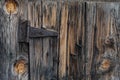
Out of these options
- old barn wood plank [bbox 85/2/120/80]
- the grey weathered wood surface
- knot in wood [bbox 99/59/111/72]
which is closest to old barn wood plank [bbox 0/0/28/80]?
the grey weathered wood surface

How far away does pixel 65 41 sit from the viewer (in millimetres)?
1948

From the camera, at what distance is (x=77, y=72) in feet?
6.61

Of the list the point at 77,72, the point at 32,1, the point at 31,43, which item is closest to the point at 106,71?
the point at 77,72

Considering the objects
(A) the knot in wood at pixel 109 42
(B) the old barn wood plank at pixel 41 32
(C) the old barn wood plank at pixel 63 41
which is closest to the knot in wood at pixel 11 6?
(B) the old barn wood plank at pixel 41 32

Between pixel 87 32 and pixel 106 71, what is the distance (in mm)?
Answer: 329

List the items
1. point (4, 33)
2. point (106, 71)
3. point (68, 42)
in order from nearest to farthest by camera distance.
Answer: point (4, 33) → point (68, 42) → point (106, 71)

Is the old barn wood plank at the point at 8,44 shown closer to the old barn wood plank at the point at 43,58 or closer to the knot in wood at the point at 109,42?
the old barn wood plank at the point at 43,58

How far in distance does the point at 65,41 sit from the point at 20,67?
1.12 ft

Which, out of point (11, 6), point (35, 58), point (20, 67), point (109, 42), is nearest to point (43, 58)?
point (35, 58)

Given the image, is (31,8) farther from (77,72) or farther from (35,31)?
(77,72)

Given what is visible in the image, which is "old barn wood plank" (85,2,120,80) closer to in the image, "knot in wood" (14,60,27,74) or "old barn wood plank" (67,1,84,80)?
"old barn wood plank" (67,1,84,80)

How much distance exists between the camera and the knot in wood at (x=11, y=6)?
1.80 metres

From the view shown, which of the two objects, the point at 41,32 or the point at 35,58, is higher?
the point at 41,32

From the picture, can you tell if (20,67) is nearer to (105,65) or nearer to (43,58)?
(43,58)
